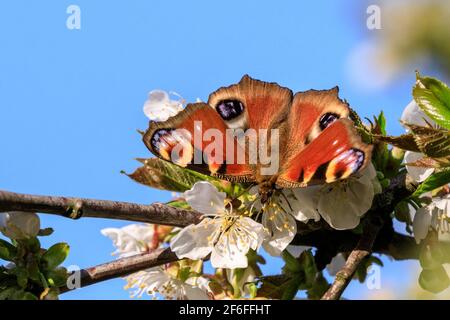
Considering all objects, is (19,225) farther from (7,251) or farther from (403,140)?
(403,140)

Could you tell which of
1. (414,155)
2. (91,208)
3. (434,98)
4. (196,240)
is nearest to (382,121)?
(414,155)

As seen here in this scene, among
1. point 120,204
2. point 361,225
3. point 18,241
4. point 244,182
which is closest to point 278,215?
point 244,182

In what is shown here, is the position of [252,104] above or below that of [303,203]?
above

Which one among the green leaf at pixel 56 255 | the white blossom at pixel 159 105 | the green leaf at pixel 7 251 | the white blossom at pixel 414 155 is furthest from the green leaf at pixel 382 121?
the green leaf at pixel 7 251

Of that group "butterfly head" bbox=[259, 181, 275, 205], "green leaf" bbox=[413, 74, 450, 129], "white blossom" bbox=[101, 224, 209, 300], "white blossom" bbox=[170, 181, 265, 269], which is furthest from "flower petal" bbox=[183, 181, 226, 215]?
"green leaf" bbox=[413, 74, 450, 129]

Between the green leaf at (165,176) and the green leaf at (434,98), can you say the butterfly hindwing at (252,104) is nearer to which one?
the green leaf at (165,176)
